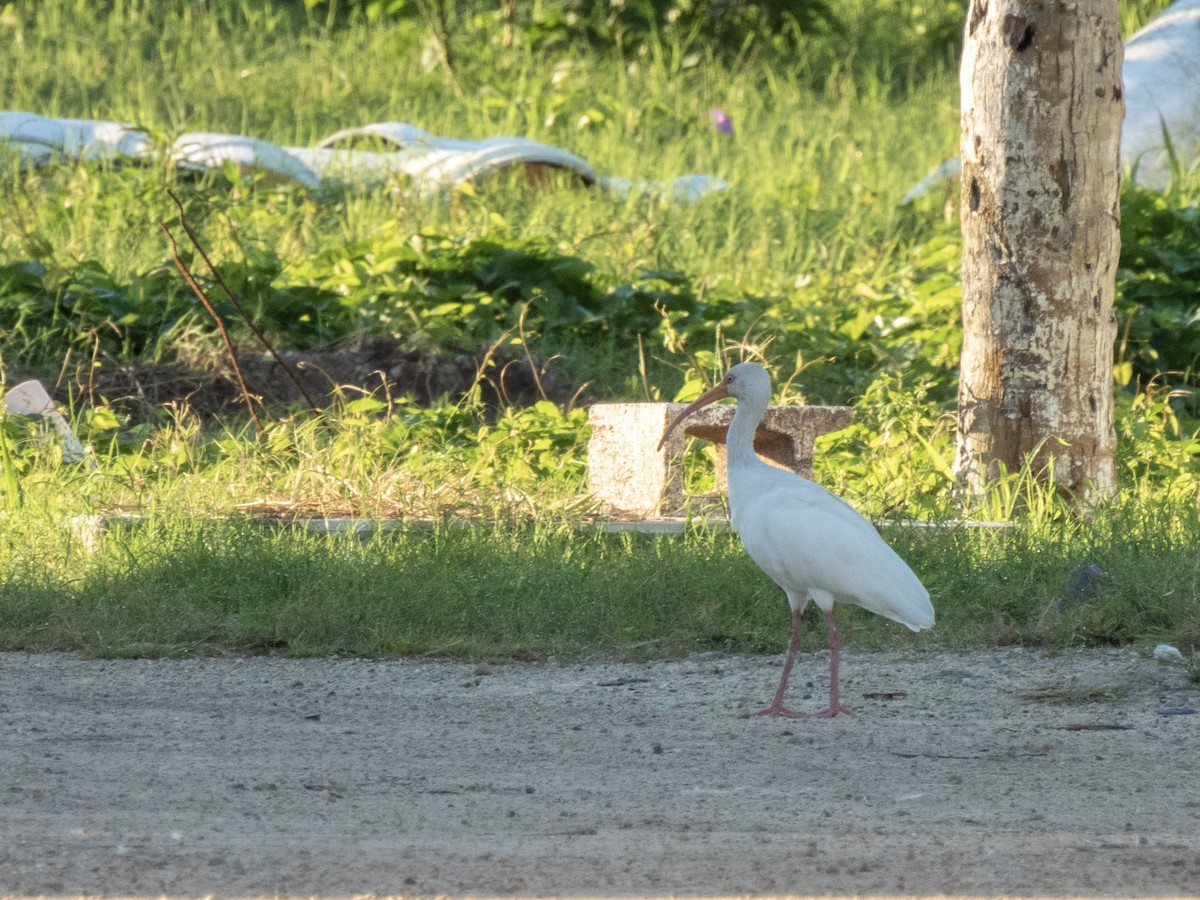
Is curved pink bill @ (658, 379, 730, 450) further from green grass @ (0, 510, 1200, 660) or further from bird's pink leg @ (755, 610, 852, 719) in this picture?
bird's pink leg @ (755, 610, 852, 719)

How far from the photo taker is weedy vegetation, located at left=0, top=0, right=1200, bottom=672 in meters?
5.61

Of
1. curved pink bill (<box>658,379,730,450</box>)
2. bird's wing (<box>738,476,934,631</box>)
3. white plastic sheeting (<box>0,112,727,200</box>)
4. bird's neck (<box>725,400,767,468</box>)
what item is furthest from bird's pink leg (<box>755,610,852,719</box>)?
Result: white plastic sheeting (<box>0,112,727,200</box>)

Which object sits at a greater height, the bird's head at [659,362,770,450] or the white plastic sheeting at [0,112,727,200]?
the white plastic sheeting at [0,112,727,200]

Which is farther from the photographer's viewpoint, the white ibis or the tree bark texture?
the tree bark texture

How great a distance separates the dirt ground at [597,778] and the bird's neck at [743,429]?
0.70m

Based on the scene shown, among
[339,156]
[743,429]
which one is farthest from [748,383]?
[339,156]

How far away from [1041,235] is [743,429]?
2034 mm

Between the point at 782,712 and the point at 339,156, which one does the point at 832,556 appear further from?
the point at 339,156

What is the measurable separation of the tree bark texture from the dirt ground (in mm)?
1610

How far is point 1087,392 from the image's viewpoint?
664 cm

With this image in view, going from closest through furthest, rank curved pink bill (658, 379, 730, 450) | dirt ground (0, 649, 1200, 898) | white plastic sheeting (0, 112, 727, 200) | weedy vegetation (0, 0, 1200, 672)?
dirt ground (0, 649, 1200, 898) < curved pink bill (658, 379, 730, 450) < weedy vegetation (0, 0, 1200, 672) < white plastic sheeting (0, 112, 727, 200)

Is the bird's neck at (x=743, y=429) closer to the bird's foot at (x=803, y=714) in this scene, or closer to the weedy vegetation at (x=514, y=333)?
the weedy vegetation at (x=514, y=333)

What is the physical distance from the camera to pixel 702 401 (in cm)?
550

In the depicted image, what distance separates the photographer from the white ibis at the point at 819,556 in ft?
14.9
